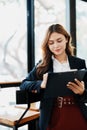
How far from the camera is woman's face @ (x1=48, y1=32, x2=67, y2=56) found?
4.82 feet

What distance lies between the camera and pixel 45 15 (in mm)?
3209

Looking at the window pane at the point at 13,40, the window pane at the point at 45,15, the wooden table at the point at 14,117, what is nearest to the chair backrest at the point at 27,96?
the wooden table at the point at 14,117

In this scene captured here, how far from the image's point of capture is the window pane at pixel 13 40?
9.00ft

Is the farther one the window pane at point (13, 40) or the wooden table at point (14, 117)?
the window pane at point (13, 40)

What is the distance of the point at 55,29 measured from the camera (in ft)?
4.89

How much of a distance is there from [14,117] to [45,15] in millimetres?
1792

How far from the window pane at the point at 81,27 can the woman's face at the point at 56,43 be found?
89.9 inches

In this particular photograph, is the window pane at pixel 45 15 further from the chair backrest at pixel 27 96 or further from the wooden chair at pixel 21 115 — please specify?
the chair backrest at pixel 27 96

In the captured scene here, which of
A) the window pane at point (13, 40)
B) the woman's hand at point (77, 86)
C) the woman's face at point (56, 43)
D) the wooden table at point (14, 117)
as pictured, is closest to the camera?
the woman's hand at point (77, 86)

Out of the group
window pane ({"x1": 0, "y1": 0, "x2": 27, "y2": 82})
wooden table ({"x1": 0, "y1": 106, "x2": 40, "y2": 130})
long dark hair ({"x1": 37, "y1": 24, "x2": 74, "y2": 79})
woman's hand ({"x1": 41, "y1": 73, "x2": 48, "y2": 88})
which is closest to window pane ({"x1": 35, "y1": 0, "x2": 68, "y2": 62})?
window pane ({"x1": 0, "y1": 0, "x2": 27, "y2": 82})

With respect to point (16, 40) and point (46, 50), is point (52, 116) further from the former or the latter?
point (16, 40)

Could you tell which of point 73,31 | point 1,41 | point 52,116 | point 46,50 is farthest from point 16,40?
point 52,116

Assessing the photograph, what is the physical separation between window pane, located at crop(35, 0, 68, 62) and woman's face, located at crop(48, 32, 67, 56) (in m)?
1.48

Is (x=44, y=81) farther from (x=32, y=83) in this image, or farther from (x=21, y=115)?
(x=21, y=115)
